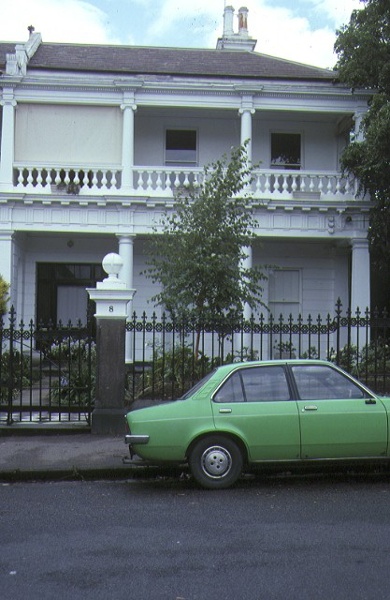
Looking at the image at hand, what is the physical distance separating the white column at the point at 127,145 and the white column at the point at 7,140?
9.25 feet

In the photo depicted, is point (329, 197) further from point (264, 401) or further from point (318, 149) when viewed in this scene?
point (264, 401)

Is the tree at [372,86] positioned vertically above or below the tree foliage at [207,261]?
above

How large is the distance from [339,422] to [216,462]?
137 centimetres

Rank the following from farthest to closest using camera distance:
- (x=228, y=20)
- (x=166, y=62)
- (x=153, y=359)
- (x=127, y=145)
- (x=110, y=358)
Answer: (x=228, y=20) → (x=166, y=62) → (x=127, y=145) → (x=153, y=359) → (x=110, y=358)

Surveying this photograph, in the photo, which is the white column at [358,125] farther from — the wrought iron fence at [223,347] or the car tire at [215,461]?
the car tire at [215,461]

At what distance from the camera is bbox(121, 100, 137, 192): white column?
21359 millimetres

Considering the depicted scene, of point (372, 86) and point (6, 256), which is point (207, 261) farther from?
point (372, 86)

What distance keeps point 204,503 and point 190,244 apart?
27.1 ft

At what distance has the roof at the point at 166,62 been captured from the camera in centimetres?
2194

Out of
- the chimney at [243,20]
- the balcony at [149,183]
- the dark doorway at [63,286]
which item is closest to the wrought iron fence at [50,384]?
the balcony at [149,183]

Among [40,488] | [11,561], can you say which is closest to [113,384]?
[40,488]

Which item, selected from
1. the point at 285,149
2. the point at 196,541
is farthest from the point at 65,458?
the point at 285,149

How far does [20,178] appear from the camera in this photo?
68.8ft

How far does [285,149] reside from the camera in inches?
949
